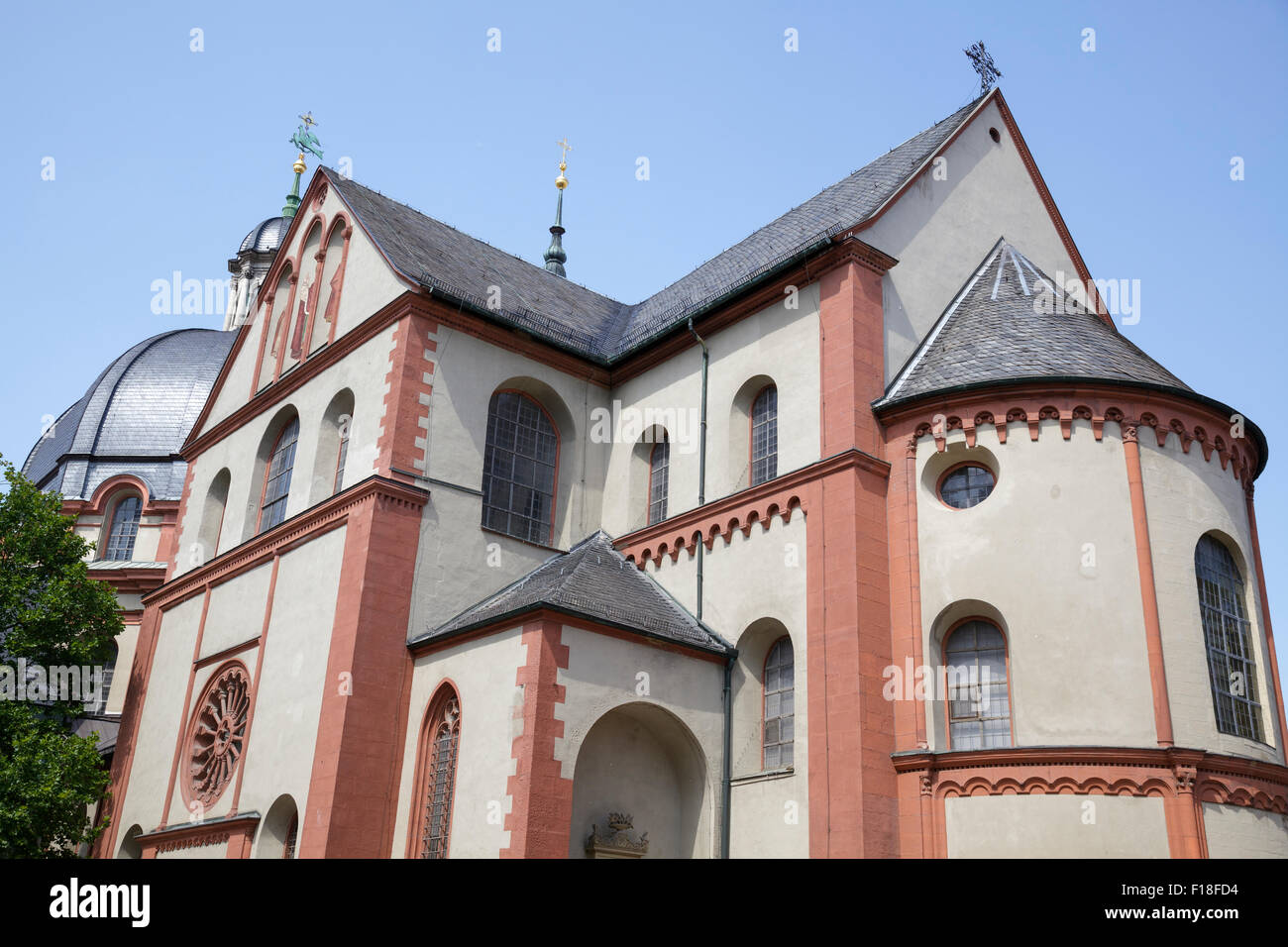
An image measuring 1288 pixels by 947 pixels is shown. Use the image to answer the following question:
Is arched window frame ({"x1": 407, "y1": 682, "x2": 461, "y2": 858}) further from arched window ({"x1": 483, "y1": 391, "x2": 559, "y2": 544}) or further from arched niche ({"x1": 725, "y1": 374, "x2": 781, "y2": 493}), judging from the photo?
arched niche ({"x1": 725, "y1": 374, "x2": 781, "y2": 493})

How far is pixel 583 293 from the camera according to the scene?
98.0 ft

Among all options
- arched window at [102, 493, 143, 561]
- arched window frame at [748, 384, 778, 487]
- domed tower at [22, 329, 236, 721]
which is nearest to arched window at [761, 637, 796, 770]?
arched window frame at [748, 384, 778, 487]

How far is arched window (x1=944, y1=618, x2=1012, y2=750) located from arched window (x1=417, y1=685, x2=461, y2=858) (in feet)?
24.9

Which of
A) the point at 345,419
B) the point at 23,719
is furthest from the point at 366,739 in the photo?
the point at 23,719

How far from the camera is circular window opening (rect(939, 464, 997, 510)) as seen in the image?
61.0 feet

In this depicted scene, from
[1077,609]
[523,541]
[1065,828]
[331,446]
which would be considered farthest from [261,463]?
[1065,828]

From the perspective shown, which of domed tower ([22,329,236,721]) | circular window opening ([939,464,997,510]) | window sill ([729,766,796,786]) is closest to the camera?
window sill ([729,766,796,786])
